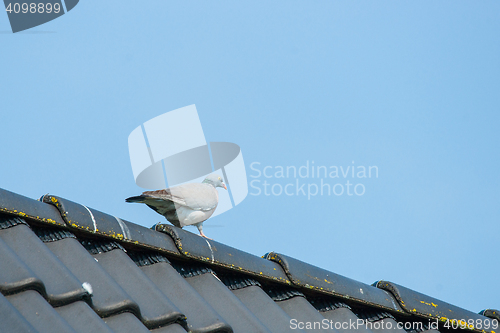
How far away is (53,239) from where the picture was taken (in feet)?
8.73

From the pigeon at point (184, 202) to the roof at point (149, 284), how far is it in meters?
1.20

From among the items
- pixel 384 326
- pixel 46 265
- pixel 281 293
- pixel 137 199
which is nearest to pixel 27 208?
pixel 46 265

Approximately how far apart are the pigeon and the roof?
120 centimetres

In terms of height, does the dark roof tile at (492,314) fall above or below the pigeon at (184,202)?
below

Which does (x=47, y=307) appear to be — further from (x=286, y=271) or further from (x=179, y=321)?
(x=286, y=271)

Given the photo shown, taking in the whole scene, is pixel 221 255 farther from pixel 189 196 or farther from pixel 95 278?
pixel 189 196

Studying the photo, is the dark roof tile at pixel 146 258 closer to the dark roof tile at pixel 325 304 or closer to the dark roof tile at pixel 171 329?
the dark roof tile at pixel 171 329

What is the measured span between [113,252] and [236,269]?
762 mm

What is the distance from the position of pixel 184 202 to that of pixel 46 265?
2366 mm

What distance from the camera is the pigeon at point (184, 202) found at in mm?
4469

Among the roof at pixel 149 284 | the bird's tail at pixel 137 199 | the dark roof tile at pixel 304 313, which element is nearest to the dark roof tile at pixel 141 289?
the roof at pixel 149 284

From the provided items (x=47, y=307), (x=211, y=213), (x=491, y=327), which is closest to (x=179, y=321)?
(x=47, y=307)

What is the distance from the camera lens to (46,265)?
2.35 m

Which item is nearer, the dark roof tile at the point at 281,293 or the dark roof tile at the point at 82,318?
the dark roof tile at the point at 82,318
